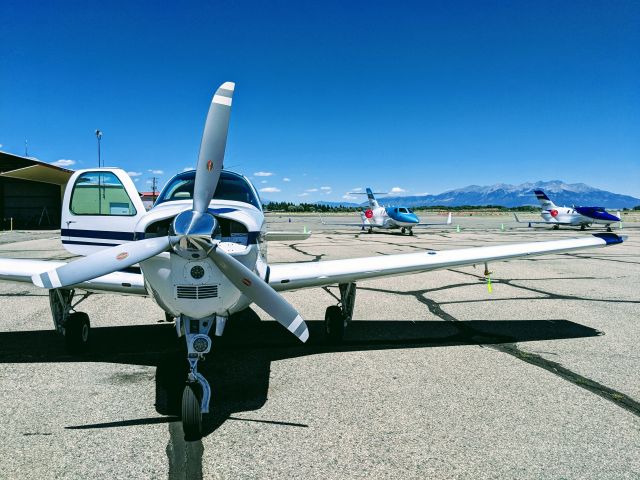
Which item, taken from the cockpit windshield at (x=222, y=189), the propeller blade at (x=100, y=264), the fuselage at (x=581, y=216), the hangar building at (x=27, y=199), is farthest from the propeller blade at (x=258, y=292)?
the hangar building at (x=27, y=199)

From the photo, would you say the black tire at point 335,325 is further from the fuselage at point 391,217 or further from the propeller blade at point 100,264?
the fuselage at point 391,217

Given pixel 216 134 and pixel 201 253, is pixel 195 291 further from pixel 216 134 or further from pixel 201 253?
pixel 216 134

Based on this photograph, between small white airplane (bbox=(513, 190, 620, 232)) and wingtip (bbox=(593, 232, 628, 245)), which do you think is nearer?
wingtip (bbox=(593, 232, 628, 245))

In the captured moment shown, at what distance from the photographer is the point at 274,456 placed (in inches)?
123

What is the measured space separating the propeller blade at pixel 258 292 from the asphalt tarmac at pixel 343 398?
81 cm

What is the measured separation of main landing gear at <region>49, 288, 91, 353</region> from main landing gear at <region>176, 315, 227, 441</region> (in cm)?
218

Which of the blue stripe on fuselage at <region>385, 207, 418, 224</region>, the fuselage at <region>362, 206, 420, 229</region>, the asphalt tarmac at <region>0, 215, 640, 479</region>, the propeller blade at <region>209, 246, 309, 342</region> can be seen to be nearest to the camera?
the asphalt tarmac at <region>0, 215, 640, 479</region>

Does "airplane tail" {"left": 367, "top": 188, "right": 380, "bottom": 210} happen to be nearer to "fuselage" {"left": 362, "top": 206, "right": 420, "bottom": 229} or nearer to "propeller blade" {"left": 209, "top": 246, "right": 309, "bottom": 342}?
"fuselage" {"left": 362, "top": 206, "right": 420, "bottom": 229}

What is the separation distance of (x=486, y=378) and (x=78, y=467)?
12.2ft

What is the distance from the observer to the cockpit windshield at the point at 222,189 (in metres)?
5.21

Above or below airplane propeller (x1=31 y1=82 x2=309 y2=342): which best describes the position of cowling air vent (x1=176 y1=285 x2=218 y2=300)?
below

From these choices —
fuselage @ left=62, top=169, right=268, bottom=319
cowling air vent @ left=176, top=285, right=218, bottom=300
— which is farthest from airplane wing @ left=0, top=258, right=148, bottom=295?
cowling air vent @ left=176, top=285, right=218, bottom=300

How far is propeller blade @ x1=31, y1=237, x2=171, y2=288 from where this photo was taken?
339 cm

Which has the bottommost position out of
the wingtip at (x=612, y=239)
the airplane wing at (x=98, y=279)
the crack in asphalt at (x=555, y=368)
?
the crack in asphalt at (x=555, y=368)
